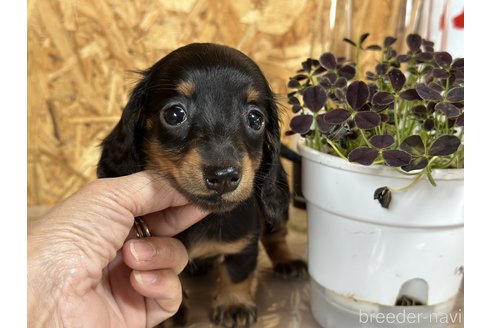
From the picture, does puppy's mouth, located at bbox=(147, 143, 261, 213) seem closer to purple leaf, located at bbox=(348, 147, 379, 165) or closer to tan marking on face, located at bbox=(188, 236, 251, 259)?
purple leaf, located at bbox=(348, 147, 379, 165)

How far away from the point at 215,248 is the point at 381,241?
0.47 metres

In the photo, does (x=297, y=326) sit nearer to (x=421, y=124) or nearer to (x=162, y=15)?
(x=421, y=124)

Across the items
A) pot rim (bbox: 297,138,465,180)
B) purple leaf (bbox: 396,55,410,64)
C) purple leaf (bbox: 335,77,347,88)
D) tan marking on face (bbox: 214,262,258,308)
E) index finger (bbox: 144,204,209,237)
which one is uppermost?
purple leaf (bbox: 396,55,410,64)

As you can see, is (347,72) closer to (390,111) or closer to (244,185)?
(390,111)

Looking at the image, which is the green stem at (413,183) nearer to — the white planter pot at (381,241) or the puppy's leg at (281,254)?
the white planter pot at (381,241)

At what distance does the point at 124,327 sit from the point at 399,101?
0.86 m

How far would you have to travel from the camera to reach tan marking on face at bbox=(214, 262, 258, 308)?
4.64 feet

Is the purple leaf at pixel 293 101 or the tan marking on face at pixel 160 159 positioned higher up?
the purple leaf at pixel 293 101

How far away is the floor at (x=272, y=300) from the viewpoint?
1318mm

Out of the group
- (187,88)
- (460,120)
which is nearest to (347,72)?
(460,120)

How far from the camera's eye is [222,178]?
94cm

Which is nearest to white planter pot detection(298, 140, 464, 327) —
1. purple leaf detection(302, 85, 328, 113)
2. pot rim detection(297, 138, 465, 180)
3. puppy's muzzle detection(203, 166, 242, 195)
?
pot rim detection(297, 138, 465, 180)

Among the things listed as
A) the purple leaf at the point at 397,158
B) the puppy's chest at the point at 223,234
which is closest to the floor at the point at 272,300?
the puppy's chest at the point at 223,234

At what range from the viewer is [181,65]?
1.12 m
